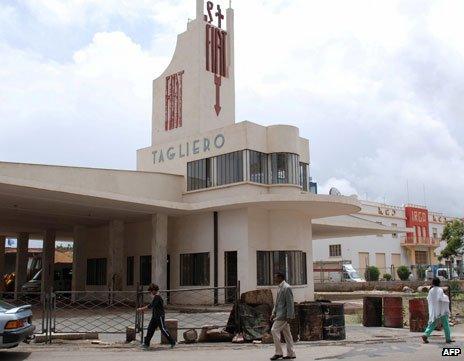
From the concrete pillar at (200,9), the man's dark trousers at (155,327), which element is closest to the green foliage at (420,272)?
the concrete pillar at (200,9)

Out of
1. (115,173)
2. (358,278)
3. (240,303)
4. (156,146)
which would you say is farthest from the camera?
(358,278)

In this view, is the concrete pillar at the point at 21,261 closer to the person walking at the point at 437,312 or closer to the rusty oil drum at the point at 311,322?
the rusty oil drum at the point at 311,322

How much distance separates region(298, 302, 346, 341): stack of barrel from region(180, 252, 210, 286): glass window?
12829 mm

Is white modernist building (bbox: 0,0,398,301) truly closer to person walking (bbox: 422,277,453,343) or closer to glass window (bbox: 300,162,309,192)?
glass window (bbox: 300,162,309,192)

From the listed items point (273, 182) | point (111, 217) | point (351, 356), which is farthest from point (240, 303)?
point (111, 217)

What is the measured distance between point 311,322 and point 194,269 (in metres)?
14.0

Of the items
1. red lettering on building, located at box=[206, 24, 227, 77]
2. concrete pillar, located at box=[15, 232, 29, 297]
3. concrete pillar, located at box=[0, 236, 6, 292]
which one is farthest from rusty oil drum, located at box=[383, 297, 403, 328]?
concrete pillar, located at box=[0, 236, 6, 292]

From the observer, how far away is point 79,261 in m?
33.1

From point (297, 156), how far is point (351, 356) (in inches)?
623

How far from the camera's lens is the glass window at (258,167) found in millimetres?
25047

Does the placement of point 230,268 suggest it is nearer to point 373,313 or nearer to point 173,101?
point 173,101

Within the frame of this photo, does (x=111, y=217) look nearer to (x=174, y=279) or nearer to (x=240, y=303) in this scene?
(x=174, y=279)

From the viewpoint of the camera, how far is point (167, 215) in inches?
1071

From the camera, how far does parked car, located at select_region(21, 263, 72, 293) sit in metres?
34.7
